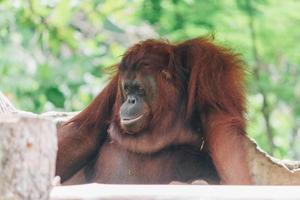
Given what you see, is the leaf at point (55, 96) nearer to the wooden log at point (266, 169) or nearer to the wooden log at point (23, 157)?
the wooden log at point (266, 169)

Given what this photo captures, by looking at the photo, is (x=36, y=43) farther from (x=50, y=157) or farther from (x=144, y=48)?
(x=50, y=157)

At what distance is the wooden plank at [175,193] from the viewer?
107 inches

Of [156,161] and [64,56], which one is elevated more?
[156,161]

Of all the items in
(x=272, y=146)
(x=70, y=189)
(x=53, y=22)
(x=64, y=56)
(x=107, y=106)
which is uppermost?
(x=70, y=189)

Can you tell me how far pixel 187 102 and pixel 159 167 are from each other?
38 cm

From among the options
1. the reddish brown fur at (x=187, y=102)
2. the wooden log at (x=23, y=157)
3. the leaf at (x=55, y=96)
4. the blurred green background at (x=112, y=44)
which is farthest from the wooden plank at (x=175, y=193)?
the leaf at (x=55, y=96)

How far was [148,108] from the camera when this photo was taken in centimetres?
474

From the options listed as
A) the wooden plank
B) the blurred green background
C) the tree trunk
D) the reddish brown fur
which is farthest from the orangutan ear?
the blurred green background

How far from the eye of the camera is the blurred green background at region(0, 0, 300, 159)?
7.30 m

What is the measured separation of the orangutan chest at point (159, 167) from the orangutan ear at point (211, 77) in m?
0.24

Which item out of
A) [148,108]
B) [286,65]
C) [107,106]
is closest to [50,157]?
[148,108]

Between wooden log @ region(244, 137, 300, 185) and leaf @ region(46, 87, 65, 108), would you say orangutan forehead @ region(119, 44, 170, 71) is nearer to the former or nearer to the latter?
wooden log @ region(244, 137, 300, 185)

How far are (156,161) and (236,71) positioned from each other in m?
0.65

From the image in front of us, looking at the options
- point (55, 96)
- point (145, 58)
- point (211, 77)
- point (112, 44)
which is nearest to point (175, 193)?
point (211, 77)
